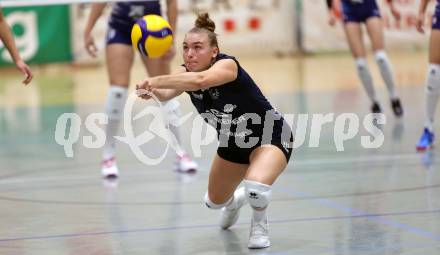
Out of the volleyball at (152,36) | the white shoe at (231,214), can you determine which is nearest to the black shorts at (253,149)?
the white shoe at (231,214)

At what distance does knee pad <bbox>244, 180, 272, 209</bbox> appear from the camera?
5387 mm

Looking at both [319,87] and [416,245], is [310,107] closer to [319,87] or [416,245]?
[319,87]

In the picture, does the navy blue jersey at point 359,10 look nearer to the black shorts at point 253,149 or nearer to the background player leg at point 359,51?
the background player leg at point 359,51

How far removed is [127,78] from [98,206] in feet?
5.25

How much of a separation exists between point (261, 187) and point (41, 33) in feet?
43.8

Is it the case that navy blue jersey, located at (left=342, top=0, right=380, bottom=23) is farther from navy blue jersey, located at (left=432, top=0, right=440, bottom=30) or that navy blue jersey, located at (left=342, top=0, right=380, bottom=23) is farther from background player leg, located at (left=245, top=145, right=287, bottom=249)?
background player leg, located at (left=245, top=145, right=287, bottom=249)

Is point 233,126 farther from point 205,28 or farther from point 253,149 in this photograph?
point 205,28

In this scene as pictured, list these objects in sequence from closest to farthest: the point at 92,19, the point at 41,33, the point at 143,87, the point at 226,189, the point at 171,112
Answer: the point at 143,87 → the point at 226,189 → the point at 92,19 → the point at 171,112 → the point at 41,33

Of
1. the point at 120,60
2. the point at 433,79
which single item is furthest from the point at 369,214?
the point at 433,79

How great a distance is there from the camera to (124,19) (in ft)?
26.3

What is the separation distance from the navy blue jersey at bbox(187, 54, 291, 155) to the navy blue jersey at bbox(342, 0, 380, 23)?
5.04 metres

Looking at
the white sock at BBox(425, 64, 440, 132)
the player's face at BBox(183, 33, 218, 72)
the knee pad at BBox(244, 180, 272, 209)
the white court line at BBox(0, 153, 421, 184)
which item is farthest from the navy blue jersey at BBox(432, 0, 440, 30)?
the knee pad at BBox(244, 180, 272, 209)

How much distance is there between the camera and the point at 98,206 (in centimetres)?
685

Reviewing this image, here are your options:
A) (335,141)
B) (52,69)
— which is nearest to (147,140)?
(335,141)
